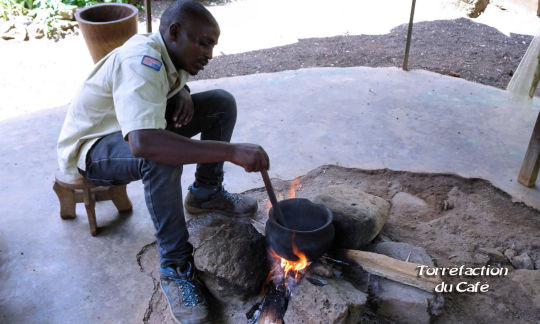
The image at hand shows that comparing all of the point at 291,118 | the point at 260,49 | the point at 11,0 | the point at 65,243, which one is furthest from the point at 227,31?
the point at 65,243

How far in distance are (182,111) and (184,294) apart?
978mm

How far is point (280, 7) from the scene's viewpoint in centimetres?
863

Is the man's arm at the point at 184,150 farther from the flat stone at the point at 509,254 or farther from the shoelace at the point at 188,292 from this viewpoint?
the flat stone at the point at 509,254

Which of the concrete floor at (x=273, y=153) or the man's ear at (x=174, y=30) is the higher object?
the man's ear at (x=174, y=30)

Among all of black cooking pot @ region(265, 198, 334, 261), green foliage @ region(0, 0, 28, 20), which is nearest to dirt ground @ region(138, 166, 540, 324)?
black cooking pot @ region(265, 198, 334, 261)

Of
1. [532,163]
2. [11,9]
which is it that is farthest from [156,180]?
[11,9]

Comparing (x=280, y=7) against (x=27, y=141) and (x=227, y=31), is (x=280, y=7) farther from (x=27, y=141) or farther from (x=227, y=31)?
(x=27, y=141)

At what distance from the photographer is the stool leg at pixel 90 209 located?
255 centimetres

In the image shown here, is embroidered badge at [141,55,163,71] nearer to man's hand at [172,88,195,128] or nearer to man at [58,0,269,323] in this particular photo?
man at [58,0,269,323]

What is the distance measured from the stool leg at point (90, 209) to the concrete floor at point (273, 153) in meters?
0.06

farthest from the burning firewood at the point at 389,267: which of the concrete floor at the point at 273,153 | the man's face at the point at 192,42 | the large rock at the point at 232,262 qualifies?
the man's face at the point at 192,42

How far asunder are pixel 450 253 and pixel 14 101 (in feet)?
14.1

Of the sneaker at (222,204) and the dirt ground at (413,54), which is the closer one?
the sneaker at (222,204)

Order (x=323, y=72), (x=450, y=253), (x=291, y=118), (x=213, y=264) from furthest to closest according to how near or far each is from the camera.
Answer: (x=323, y=72)
(x=291, y=118)
(x=450, y=253)
(x=213, y=264)
